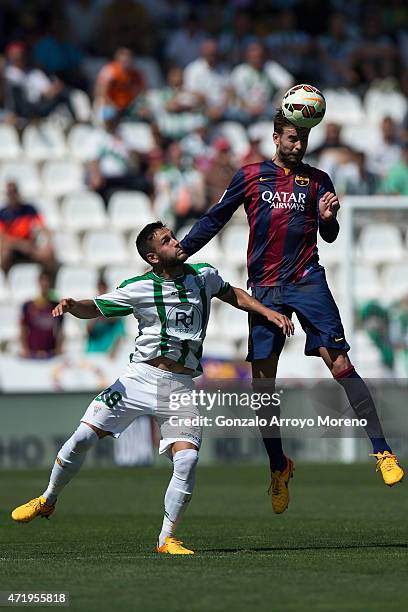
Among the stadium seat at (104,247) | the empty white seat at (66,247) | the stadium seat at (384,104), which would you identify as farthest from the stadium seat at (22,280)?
the stadium seat at (384,104)

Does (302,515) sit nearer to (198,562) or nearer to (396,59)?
(198,562)

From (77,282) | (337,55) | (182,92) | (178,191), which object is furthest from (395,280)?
(337,55)

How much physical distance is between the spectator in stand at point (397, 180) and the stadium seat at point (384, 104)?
8.75 ft

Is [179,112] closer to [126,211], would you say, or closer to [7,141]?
[126,211]

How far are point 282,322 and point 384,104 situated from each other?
1460 centimetres

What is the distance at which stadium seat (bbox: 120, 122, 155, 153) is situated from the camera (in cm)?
2117

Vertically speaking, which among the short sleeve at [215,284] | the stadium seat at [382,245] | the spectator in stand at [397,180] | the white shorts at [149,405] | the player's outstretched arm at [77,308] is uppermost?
the spectator in stand at [397,180]

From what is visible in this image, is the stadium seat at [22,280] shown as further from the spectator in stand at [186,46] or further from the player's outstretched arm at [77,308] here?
the player's outstretched arm at [77,308]

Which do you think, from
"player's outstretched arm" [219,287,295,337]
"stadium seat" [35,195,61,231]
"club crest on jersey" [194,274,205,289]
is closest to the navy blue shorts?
"player's outstretched arm" [219,287,295,337]

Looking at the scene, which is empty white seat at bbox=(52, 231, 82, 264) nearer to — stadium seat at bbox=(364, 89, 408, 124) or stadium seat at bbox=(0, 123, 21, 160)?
stadium seat at bbox=(0, 123, 21, 160)

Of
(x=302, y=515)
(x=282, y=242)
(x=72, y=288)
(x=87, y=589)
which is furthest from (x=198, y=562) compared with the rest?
(x=72, y=288)

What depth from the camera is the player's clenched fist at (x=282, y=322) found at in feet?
29.5

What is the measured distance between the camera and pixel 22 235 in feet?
62.5

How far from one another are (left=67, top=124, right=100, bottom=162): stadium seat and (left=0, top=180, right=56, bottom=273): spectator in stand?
2.13 m
